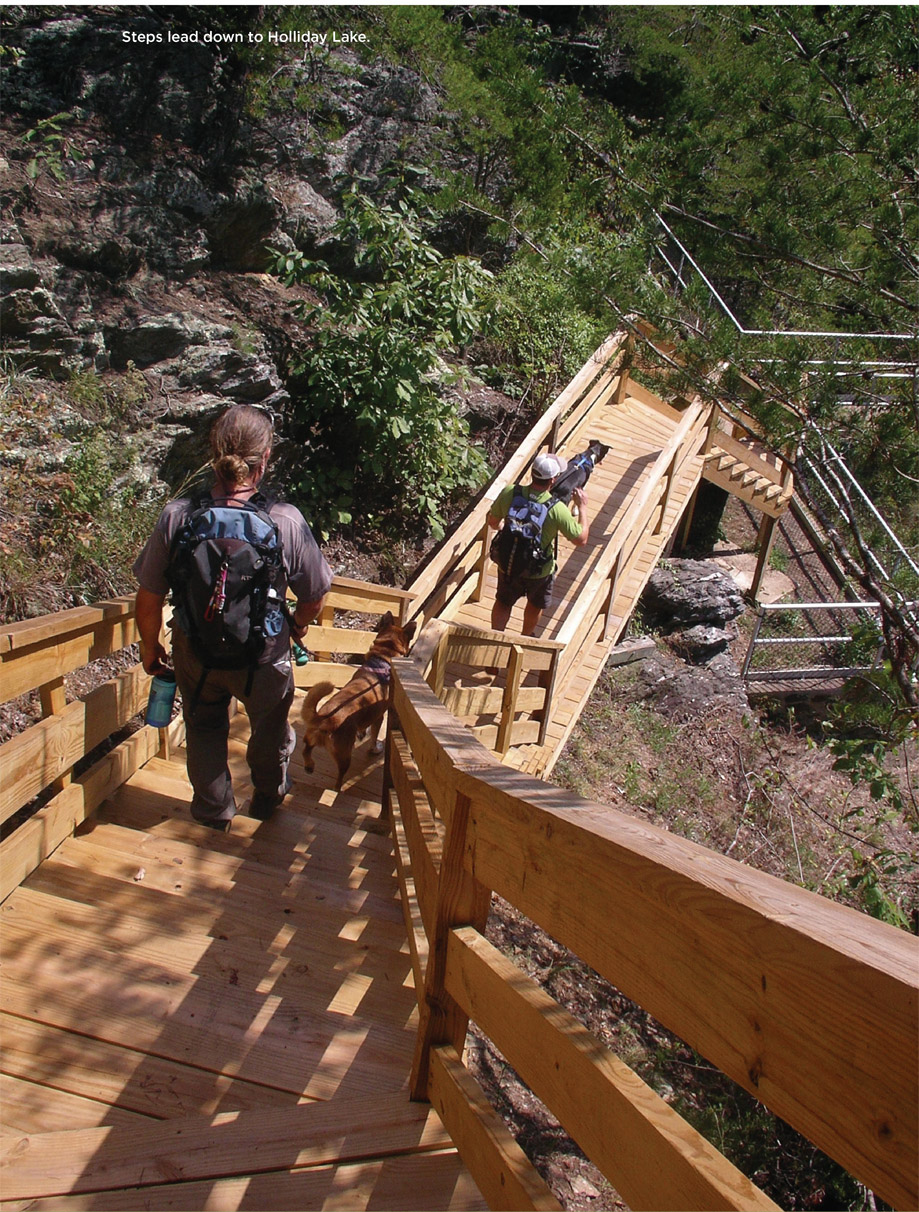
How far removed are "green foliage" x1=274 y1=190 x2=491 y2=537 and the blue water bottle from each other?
509cm

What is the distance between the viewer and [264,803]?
12.0 ft

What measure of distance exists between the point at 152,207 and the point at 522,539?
501 centimetres

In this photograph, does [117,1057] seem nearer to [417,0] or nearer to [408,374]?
[408,374]

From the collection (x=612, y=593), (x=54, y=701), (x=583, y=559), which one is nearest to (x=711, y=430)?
(x=583, y=559)

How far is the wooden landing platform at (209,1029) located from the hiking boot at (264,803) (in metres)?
0.13

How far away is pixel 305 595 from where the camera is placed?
3.29 metres

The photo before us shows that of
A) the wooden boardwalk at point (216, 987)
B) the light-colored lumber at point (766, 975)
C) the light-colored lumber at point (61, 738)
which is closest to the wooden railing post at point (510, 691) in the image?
the wooden boardwalk at point (216, 987)

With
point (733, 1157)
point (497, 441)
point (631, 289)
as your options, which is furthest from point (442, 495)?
point (733, 1157)

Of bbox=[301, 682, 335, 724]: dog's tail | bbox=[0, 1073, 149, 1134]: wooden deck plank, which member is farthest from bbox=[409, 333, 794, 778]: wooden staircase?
bbox=[0, 1073, 149, 1134]: wooden deck plank

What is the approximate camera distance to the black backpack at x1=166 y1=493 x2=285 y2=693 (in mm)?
2875

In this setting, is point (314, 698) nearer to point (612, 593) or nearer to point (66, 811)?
point (66, 811)

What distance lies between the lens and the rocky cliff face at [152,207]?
21.9ft

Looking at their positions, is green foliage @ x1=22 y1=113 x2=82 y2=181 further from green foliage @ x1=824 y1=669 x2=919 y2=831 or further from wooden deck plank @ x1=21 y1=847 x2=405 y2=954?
green foliage @ x1=824 y1=669 x2=919 y2=831

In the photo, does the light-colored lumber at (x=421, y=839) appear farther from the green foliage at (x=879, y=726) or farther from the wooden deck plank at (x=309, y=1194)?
the green foliage at (x=879, y=726)
